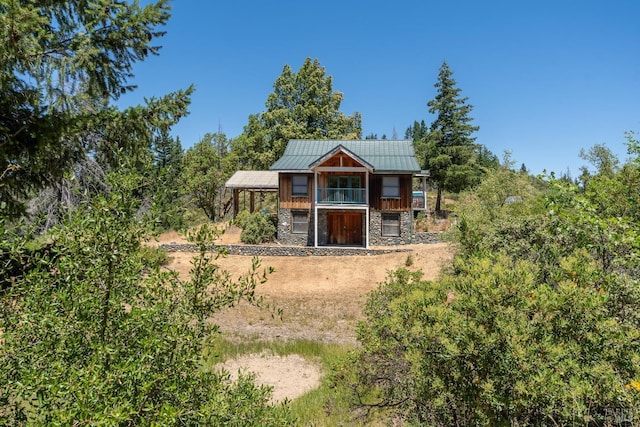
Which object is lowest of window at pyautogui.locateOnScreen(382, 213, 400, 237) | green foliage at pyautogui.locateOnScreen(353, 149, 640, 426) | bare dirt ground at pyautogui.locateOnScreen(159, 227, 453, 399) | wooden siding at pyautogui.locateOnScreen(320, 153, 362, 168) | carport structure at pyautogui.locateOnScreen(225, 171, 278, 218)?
bare dirt ground at pyautogui.locateOnScreen(159, 227, 453, 399)

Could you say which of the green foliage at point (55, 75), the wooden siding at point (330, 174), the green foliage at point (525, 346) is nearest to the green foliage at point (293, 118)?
the wooden siding at point (330, 174)

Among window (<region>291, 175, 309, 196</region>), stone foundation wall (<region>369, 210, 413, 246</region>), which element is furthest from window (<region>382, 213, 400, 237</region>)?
window (<region>291, 175, 309, 196</region>)

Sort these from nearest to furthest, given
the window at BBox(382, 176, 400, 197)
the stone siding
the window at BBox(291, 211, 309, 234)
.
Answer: the stone siding → the window at BBox(382, 176, 400, 197) → the window at BBox(291, 211, 309, 234)

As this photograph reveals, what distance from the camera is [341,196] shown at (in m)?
25.2

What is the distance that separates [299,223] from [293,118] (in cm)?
1696

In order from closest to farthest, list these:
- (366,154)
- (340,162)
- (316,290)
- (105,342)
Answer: (105,342) → (316,290) → (340,162) → (366,154)

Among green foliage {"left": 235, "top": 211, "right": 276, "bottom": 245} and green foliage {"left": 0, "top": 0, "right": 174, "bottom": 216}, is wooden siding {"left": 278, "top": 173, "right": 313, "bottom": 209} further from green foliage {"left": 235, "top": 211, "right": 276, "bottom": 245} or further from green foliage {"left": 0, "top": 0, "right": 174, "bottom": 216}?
green foliage {"left": 0, "top": 0, "right": 174, "bottom": 216}

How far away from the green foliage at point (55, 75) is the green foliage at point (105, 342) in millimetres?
3416

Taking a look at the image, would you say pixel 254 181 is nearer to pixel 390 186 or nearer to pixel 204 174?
pixel 204 174

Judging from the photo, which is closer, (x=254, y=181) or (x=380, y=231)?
(x=380, y=231)

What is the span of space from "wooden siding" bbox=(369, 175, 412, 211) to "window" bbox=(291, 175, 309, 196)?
4657mm

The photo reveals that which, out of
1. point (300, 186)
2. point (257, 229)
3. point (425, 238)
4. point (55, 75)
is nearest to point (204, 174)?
point (257, 229)

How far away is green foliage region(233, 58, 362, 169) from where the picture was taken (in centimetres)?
3759

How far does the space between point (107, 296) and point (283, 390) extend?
7128mm
